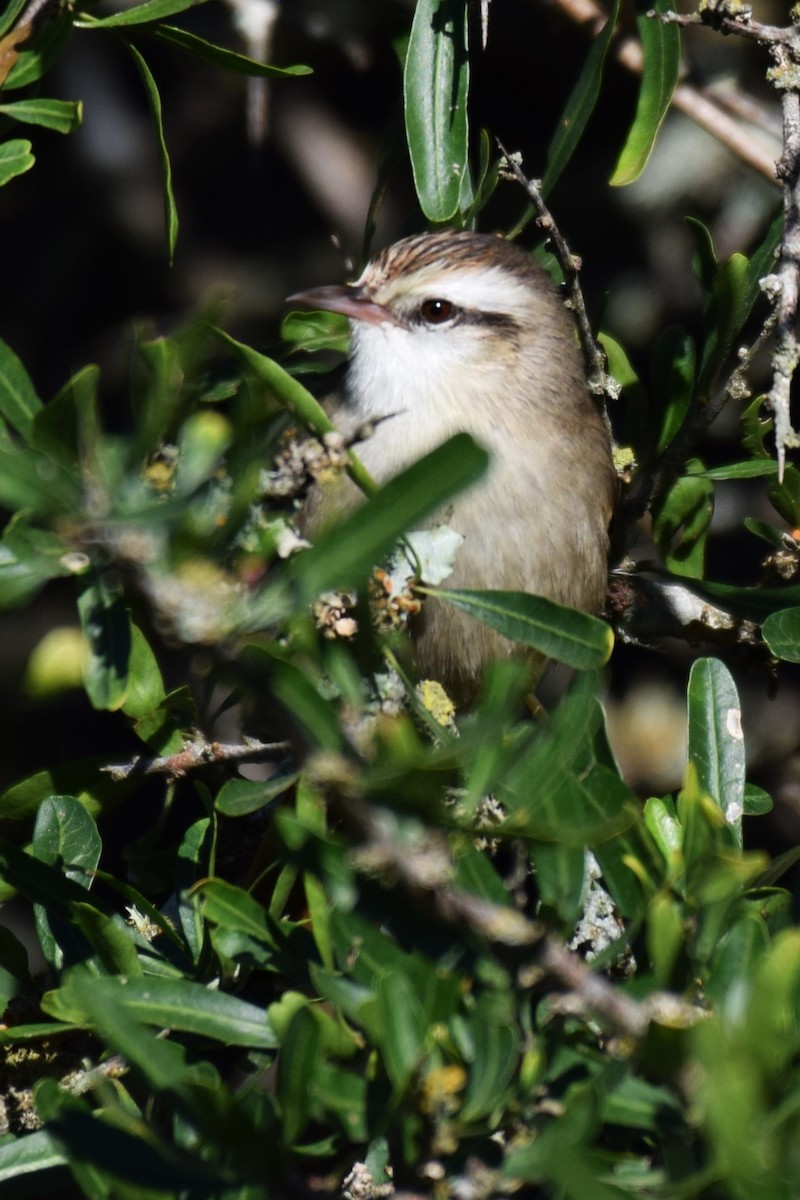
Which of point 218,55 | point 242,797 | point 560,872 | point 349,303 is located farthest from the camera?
point 349,303

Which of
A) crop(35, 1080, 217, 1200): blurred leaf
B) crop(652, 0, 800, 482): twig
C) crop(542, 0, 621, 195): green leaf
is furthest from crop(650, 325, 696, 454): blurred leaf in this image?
crop(35, 1080, 217, 1200): blurred leaf

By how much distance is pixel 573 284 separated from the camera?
2812 millimetres

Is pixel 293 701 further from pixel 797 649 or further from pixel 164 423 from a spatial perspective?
pixel 797 649

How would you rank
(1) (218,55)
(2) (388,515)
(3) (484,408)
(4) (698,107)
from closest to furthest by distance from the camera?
(2) (388,515), (1) (218,55), (3) (484,408), (4) (698,107)

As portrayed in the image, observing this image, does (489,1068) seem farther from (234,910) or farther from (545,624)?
(545,624)

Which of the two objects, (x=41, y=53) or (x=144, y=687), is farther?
(x=41, y=53)

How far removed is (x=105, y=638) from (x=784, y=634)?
1190mm

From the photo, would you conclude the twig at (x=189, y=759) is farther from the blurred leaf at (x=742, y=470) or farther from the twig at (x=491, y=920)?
the blurred leaf at (x=742, y=470)

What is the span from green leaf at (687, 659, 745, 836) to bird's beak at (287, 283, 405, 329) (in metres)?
1.30

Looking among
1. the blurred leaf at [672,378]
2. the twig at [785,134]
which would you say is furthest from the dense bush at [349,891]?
the blurred leaf at [672,378]

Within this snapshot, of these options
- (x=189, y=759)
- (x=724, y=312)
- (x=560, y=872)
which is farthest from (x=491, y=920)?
(x=724, y=312)

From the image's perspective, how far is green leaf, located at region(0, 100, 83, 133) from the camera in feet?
7.70

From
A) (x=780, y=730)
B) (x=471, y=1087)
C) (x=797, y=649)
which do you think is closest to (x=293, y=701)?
(x=471, y=1087)

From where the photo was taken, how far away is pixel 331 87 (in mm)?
4852
